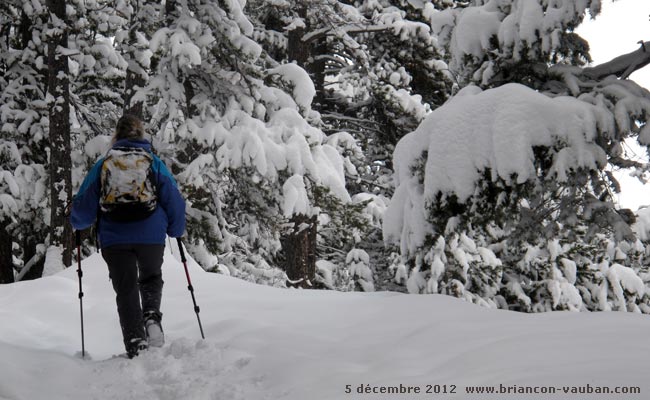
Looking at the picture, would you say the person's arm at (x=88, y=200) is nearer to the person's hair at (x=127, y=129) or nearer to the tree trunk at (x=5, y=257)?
the person's hair at (x=127, y=129)

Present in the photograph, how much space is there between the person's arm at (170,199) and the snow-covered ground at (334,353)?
993 millimetres

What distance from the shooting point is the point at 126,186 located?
201 inches

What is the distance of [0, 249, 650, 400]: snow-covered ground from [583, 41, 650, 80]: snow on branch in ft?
6.75

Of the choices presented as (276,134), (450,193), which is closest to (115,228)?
(450,193)

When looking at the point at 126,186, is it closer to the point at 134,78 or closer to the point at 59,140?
the point at 59,140

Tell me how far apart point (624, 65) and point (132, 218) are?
4.31 m

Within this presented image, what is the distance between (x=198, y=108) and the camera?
10.5 m

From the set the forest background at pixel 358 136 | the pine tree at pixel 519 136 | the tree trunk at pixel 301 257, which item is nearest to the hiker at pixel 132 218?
the forest background at pixel 358 136

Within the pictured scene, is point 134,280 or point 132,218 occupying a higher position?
point 132,218

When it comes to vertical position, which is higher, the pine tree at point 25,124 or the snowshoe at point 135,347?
the pine tree at point 25,124

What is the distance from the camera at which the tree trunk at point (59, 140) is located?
34.8ft

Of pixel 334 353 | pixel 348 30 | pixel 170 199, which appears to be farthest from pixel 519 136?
pixel 348 30

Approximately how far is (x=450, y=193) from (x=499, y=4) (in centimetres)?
201

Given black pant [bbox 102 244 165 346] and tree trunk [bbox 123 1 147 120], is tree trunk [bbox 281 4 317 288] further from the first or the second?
black pant [bbox 102 244 165 346]
